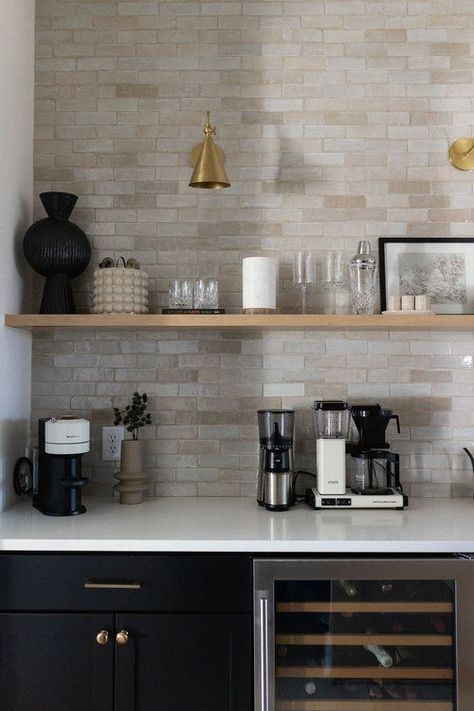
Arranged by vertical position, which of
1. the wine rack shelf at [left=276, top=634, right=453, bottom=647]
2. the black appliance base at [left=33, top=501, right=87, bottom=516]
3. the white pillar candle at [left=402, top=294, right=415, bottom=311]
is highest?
the white pillar candle at [left=402, top=294, right=415, bottom=311]

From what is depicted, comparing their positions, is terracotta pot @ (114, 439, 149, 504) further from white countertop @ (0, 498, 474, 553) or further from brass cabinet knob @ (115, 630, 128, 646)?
brass cabinet knob @ (115, 630, 128, 646)

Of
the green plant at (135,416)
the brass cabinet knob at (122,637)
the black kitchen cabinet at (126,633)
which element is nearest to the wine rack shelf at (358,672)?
the black kitchen cabinet at (126,633)

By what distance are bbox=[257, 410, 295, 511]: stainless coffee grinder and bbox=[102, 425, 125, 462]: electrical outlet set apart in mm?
586


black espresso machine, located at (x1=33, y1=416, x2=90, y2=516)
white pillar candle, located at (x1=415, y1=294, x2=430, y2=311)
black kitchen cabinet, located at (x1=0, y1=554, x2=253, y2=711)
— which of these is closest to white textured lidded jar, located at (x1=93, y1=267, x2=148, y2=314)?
black espresso machine, located at (x1=33, y1=416, x2=90, y2=516)

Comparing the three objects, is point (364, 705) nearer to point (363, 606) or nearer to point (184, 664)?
point (363, 606)

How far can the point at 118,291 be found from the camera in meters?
2.31

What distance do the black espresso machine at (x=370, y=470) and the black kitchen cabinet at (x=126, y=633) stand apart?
543mm

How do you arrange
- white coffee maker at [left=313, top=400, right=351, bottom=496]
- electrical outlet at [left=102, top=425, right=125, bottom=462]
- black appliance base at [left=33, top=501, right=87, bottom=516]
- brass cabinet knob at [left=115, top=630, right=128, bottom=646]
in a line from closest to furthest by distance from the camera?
brass cabinet knob at [left=115, top=630, right=128, bottom=646], black appliance base at [left=33, top=501, right=87, bottom=516], white coffee maker at [left=313, top=400, right=351, bottom=496], electrical outlet at [left=102, top=425, right=125, bottom=462]

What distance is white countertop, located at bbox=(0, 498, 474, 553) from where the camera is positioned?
1830 millimetres

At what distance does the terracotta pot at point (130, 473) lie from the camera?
91.6 inches

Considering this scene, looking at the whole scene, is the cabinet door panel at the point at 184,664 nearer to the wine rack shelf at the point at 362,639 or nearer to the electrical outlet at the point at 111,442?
the wine rack shelf at the point at 362,639

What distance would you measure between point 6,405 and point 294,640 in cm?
126

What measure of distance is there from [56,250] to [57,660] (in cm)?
137

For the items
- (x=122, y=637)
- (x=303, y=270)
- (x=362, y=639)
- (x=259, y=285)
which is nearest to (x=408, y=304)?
(x=303, y=270)
